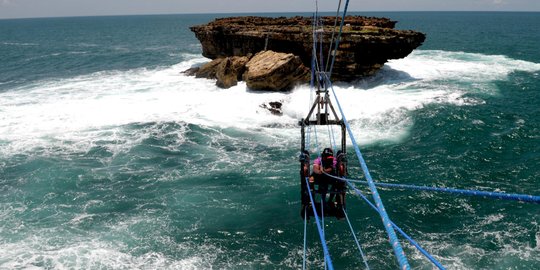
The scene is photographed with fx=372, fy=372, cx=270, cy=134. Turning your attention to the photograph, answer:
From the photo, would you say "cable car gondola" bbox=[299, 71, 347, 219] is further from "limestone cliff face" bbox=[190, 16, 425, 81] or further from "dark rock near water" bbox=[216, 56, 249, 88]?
"limestone cliff face" bbox=[190, 16, 425, 81]

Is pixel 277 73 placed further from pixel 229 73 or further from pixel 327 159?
pixel 327 159

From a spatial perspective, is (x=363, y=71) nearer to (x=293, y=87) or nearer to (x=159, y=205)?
(x=293, y=87)

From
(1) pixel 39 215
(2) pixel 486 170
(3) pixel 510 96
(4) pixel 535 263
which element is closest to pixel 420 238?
(4) pixel 535 263

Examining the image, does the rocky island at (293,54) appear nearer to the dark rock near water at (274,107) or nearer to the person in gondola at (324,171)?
the dark rock near water at (274,107)

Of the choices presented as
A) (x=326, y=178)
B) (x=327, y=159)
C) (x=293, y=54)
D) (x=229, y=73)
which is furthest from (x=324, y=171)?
(x=293, y=54)

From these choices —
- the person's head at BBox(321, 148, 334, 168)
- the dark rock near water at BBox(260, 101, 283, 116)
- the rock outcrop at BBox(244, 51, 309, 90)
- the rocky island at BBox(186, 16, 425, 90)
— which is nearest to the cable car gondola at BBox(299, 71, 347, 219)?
the person's head at BBox(321, 148, 334, 168)

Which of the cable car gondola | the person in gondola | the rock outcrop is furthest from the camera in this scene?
the rock outcrop
